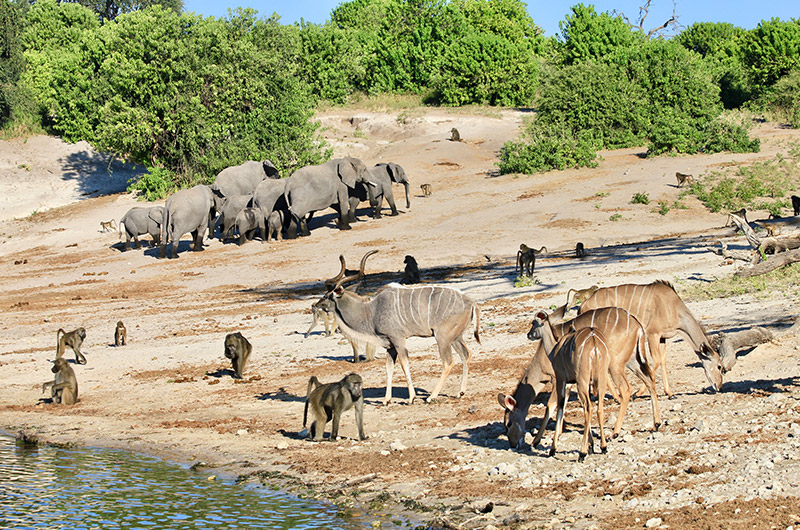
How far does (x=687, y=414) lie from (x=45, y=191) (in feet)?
155

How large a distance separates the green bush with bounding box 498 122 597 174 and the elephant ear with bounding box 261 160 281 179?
10.0 metres

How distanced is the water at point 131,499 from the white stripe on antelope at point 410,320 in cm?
342

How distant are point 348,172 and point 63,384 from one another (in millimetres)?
23331

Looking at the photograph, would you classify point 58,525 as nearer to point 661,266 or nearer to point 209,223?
point 661,266

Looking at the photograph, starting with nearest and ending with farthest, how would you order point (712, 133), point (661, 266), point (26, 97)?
point (661, 266) → point (712, 133) → point (26, 97)

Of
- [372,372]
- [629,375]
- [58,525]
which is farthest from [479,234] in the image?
[58,525]

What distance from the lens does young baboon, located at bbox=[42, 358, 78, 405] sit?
15.7 m

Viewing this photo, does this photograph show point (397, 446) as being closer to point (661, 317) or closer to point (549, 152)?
point (661, 317)

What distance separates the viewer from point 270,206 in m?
37.3

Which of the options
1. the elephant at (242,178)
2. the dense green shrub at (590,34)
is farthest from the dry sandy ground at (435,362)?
the dense green shrub at (590,34)

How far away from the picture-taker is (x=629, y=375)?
13.5 m

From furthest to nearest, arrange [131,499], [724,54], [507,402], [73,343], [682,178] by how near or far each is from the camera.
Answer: [724,54]
[682,178]
[73,343]
[131,499]
[507,402]

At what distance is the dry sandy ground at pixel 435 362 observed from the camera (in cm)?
896

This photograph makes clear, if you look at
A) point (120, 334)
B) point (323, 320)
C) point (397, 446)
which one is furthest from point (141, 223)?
point (397, 446)
